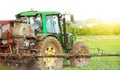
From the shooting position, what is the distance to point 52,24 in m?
16.0

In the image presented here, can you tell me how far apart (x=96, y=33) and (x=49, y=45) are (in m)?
47.6

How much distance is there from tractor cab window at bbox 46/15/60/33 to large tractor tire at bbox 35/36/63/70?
573 mm

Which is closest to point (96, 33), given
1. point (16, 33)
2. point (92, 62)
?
point (92, 62)

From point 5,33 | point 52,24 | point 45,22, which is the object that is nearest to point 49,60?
point 45,22

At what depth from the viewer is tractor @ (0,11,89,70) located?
557 inches

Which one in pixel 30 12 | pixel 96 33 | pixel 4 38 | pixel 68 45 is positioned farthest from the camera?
pixel 96 33

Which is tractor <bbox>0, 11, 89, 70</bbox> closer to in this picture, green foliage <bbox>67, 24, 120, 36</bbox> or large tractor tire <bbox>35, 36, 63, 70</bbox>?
large tractor tire <bbox>35, 36, 63, 70</bbox>

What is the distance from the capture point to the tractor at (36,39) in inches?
557

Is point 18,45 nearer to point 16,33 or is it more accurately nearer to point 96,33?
point 16,33

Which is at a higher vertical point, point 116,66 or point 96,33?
point 116,66

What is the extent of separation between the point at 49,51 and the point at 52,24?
4.31 feet

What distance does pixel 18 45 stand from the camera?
46.6 feet

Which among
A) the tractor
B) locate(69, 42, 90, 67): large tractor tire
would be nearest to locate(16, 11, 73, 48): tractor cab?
the tractor

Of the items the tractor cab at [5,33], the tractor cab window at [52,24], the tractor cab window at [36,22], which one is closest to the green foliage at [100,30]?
the tractor cab window at [52,24]
